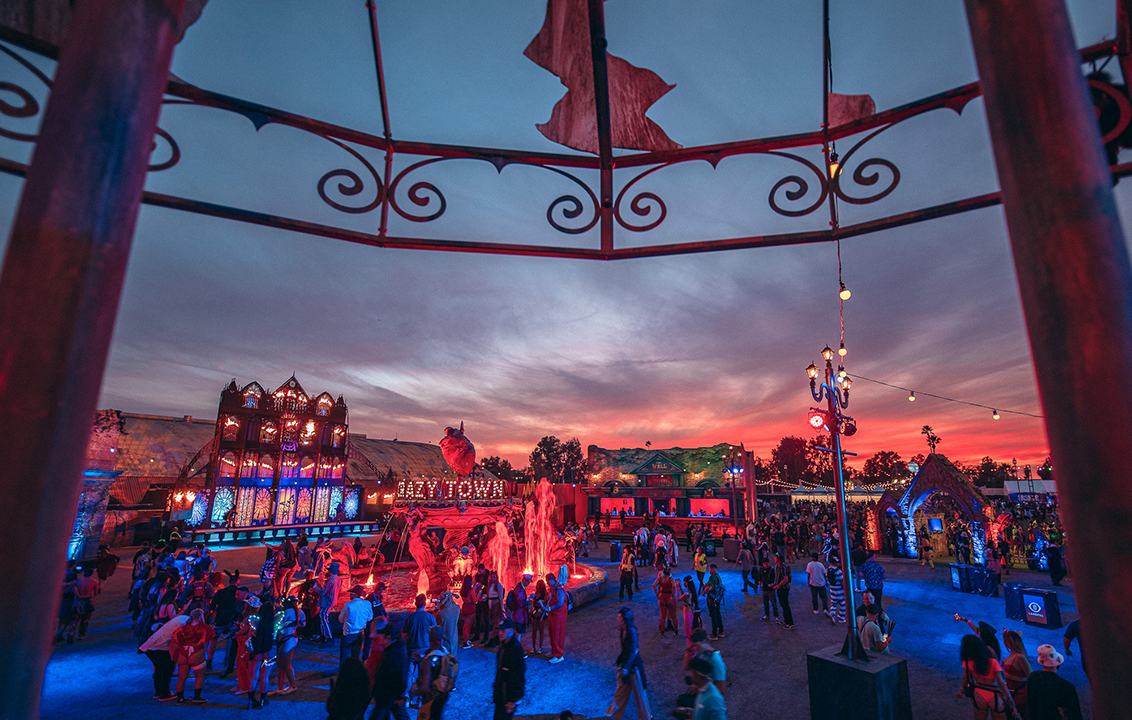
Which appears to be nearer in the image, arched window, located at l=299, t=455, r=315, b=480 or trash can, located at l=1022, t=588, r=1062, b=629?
trash can, located at l=1022, t=588, r=1062, b=629

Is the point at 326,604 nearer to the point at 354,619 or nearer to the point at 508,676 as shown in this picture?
the point at 354,619

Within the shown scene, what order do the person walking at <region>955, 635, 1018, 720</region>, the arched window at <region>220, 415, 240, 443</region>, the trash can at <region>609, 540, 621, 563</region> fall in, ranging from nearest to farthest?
the person walking at <region>955, 635, 1018, 720</region>, the trash can at <region>609, 540, 621, 563</region>, the arched window at <region>220, 415, 240, 443</region>

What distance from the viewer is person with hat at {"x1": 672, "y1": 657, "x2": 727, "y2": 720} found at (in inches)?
217

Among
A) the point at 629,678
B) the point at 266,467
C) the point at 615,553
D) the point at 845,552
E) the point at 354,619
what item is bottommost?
the point at 615,553

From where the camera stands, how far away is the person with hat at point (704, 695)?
217 inches

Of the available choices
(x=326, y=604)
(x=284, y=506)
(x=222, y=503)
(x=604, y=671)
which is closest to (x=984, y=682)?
(x=604, y=671)

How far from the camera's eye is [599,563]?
25.3 m

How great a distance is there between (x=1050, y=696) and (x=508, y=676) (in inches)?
253

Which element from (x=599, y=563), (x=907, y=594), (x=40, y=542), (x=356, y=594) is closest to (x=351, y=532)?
(x=599, y=563)

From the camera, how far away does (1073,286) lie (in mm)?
1472

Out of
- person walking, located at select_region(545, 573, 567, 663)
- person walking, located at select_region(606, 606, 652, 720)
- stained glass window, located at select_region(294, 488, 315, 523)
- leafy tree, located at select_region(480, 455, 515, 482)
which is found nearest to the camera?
person walking, located at select_region(606, 606, 652, 720)

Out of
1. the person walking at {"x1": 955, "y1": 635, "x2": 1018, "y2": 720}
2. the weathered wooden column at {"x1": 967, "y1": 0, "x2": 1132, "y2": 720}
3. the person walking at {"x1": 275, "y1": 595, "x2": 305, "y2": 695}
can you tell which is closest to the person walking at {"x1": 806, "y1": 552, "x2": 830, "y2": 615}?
the person walking at {"x1": 955, "y1": 635, "x2": 1018, "y2": 720}

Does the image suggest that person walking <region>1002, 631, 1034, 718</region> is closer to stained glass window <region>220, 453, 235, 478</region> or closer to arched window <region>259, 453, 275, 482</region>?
stained glass window <region>220, 453, 235, 478</region>

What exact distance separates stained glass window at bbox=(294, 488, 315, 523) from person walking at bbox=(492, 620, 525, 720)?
1665 inches
